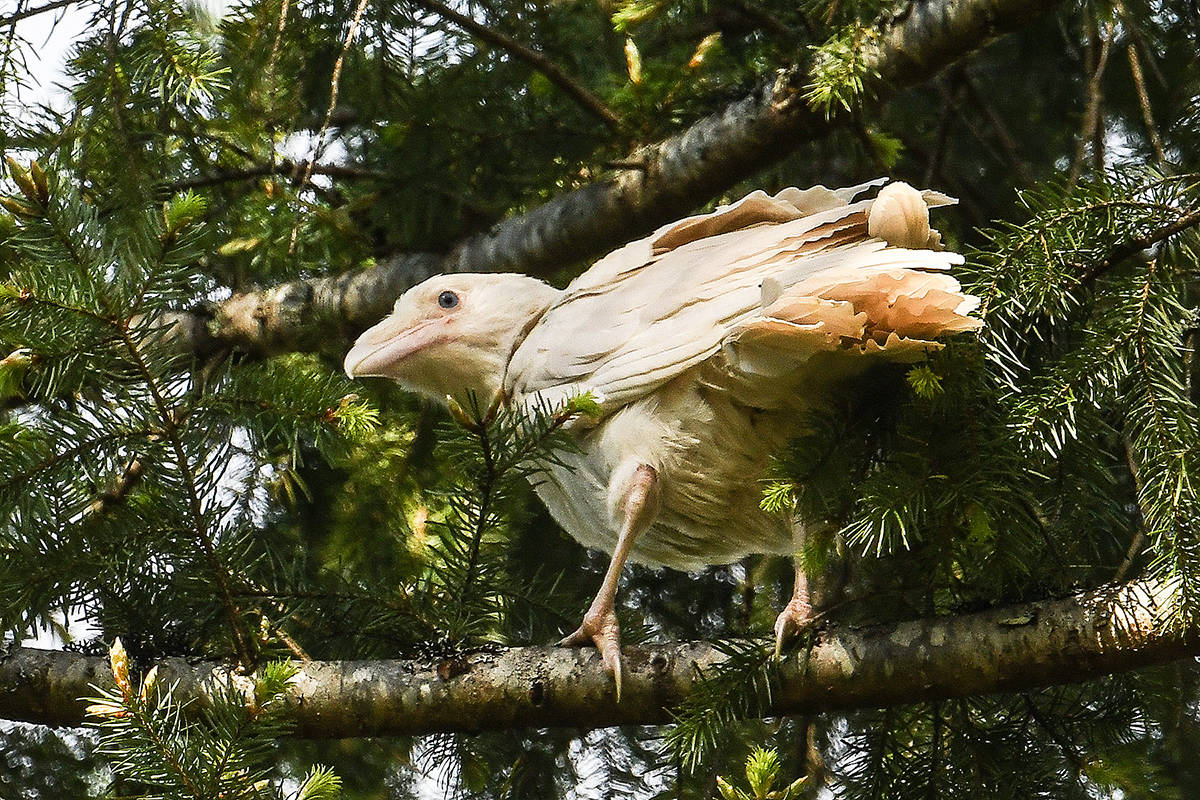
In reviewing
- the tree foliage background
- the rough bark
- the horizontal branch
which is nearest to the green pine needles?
the tree foliage background

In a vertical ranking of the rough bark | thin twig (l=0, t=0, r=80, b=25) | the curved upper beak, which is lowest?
the curved upper beak

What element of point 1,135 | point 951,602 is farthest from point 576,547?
point 1,135

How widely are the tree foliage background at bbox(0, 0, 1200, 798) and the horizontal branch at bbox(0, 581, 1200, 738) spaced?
0.08 m

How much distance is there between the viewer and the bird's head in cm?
307

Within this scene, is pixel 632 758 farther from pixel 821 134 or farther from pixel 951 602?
pixel 821 134

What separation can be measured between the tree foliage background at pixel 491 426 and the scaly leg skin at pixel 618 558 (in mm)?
206

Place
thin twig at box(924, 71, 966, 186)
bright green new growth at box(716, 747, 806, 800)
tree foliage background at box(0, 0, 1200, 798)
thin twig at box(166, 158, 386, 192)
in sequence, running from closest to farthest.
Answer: bright green new growth at box(716, 747, 806, 800)
tree foliage background at box(0, 0, 1200, 798)
thin twig at box(924, 71, 966, 186)
thin twig at box(166, 158, 386, 192)

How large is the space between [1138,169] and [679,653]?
46.9 inches

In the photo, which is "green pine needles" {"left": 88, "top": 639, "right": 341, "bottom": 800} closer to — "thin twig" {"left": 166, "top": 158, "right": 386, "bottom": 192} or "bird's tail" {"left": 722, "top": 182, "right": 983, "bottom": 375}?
"bird's tail" {"left": 722, "top": 182, "right": 983, "bottom": 375}

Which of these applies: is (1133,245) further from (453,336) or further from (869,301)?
(453,336)

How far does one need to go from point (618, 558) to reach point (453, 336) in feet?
2.37

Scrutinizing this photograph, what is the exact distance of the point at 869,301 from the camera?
88.0 inches

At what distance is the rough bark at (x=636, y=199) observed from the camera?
10.4 ft

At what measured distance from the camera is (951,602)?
2732mm
